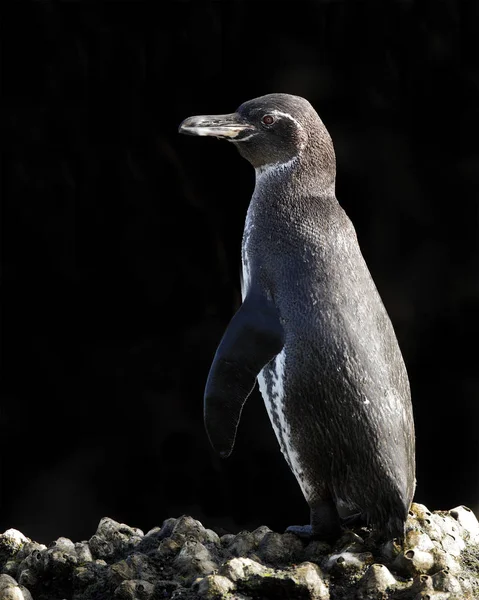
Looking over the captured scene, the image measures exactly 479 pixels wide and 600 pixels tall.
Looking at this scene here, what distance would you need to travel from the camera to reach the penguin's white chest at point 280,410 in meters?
3.02

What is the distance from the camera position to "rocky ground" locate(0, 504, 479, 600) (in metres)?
2.71

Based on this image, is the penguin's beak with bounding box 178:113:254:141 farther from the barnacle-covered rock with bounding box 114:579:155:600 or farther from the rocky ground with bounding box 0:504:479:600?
the barnacle-covered rock with bounding box 114:579:155:600

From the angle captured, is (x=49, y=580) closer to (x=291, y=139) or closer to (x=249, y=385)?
(x=249, y=385)

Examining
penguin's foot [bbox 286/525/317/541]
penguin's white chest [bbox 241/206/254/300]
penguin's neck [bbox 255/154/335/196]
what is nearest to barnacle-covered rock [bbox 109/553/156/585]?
penguin's foot [bbox 286/525/317/541]

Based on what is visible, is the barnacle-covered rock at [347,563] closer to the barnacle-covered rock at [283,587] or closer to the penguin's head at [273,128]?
the barnacle-covered rock at [283,587]

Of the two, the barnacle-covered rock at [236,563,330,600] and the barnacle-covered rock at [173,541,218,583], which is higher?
the barnacle-covered rock at [236,563,330,600]

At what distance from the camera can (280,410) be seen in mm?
3043

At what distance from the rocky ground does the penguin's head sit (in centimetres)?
114

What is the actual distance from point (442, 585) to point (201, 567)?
0.66m

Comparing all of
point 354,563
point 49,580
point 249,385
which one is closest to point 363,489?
point 354,563

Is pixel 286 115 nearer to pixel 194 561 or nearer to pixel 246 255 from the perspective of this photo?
pixel 246 255

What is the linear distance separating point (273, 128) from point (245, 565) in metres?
1.31

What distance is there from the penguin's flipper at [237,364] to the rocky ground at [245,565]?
0.33 m

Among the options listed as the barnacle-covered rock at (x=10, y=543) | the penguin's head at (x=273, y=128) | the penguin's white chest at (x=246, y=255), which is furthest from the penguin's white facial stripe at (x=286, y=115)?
the barnacle-covered rock at (x=10, y=543)
